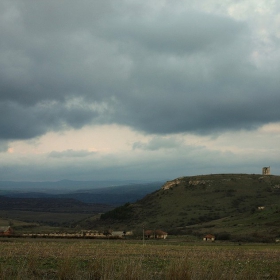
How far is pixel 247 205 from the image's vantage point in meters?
98.7

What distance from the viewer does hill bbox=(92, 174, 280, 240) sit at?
78.3 metres

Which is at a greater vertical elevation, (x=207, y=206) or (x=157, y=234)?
(x=207, y=206)

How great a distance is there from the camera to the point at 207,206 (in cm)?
10131

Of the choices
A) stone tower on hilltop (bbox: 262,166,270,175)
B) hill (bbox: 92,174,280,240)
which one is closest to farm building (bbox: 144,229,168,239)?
hill (bbox: 92,174,280,240)

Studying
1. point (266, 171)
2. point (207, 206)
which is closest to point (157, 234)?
point (207, 206)

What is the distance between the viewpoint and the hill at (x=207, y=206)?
78.3 metres

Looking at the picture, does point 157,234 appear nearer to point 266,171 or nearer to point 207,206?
point 207,206

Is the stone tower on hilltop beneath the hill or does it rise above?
above

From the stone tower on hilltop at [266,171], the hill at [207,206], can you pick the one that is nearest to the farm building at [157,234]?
the hill at [207,206]

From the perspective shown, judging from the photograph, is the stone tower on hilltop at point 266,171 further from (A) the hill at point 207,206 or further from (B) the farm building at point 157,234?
(B) the farm building at point 157,234

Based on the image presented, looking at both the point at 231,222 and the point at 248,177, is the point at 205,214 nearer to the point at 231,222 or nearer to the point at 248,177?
the point at 231,222

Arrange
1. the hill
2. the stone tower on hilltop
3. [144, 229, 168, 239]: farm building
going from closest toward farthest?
[144, 229, 168, 239]: farm building, the hill, the stone tower on hilltop

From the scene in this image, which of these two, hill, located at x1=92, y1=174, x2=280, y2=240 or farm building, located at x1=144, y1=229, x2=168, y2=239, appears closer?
farm building, located at x1=144, y1=229, x2=168, y2=239

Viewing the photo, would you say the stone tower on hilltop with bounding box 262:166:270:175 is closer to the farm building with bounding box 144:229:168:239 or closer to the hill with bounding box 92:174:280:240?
the hill with bounding box 92:174:280:240
